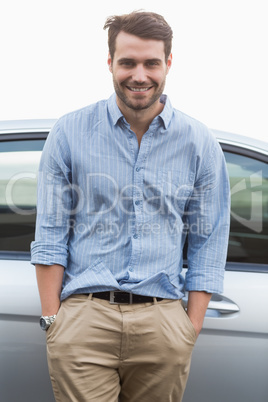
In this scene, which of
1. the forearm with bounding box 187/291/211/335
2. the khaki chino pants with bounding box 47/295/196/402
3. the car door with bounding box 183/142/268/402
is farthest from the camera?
the car door with bounding box 183/142/268/402

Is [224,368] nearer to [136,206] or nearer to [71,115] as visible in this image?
[136,206]

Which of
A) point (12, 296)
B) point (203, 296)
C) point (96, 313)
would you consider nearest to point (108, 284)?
point (96, 313)

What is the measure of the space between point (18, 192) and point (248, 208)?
102 cm

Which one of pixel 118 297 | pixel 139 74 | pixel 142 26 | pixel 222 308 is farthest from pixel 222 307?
pixel 142 26

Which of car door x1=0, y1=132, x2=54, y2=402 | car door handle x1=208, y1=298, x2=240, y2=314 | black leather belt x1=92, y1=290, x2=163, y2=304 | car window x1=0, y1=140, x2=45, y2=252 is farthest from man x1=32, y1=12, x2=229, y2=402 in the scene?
car window x1=0, y1=140, x2=45, y2=252

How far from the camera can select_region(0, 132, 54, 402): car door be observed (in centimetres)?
223

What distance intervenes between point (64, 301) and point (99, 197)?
392 millimetres

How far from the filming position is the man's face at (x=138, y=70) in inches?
73.7

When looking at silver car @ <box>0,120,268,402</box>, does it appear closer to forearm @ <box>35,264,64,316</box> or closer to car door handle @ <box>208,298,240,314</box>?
car door handle @ <box>208,298,240,314</box>

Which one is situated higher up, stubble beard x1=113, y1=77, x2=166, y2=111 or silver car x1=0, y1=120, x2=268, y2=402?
stubble beard x1=113, y1=77, x2=166, y2=111

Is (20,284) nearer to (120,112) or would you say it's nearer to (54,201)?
(54,201)

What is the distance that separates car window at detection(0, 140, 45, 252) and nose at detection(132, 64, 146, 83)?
0.71 m

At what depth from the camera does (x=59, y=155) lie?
1914mm

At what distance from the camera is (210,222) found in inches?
80.1
